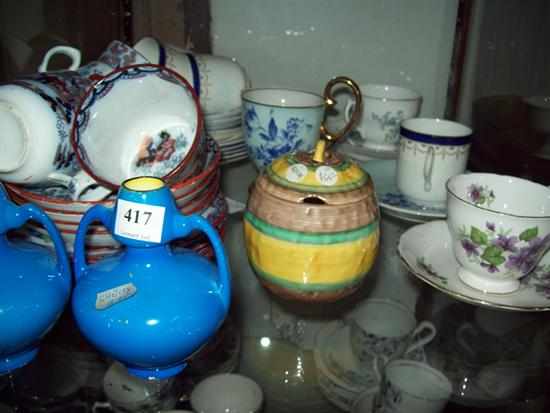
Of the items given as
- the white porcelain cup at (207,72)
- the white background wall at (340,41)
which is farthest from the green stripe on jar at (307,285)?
the white background wall at (340,41)

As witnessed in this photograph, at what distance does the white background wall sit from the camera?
83 centimetres

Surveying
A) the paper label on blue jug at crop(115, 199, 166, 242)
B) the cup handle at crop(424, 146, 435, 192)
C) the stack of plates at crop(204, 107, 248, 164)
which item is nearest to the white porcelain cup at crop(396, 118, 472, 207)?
the cup handle at crop(424, 146, 435, 192)

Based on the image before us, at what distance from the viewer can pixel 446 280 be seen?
22.2 inches

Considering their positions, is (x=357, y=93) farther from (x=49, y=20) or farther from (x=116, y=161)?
(x=49, y=20)

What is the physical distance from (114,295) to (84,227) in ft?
0.24

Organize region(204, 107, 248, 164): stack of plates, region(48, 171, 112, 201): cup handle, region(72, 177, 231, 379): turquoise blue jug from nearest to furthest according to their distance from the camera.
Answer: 1. region(72, 177, 231, 379): turquoise blue jug
2. region(48, 171, 112, 201): cup handle
3. region(204, 107, 248, 164): stack of plates

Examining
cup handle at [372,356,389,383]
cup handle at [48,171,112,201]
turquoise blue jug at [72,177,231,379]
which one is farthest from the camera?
cup handle at [372,356,389,383]

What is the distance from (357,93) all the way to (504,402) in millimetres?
378

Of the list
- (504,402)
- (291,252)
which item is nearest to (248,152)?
(291,252)

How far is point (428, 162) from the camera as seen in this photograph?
2.17 ft

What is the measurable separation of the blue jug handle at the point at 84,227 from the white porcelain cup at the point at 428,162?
0.35 metres

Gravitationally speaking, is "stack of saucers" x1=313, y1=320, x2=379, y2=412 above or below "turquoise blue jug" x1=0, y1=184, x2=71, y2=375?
below

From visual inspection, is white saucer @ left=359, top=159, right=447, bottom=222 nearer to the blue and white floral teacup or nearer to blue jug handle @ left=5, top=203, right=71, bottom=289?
the blue and white floral teacup

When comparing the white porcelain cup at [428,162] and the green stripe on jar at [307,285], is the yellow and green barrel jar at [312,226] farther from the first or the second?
the white porcelain cup at [428,162]
